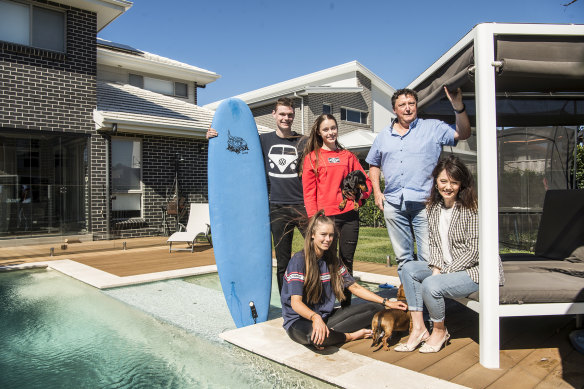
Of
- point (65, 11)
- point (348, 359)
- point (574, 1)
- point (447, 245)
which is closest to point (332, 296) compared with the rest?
point (348, 359)

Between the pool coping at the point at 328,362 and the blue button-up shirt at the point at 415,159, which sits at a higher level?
the blue button-up shirt at the point at 415,159

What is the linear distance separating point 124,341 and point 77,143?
7.67 metres

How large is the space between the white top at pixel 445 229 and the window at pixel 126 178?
9.00 meters

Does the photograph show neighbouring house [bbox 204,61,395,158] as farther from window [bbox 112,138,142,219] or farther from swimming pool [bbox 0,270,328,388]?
swimming pool [bbox 0,270,328,388]

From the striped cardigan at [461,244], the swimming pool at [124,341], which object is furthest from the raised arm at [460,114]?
the swimming pool at [124,341]

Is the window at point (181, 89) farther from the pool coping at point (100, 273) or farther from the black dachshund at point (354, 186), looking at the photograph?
the black dachshund at point (354, 186)

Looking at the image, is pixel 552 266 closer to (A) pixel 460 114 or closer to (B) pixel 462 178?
(B) pixel 462 178

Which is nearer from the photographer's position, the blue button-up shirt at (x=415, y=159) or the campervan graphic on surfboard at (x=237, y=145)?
the blue button-up shirt at (x=415, y=159)

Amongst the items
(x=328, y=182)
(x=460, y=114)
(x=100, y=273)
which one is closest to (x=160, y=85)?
(x=100, y=273)

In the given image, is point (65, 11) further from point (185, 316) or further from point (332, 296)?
point (332, 296)

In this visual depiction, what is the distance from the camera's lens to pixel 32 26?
9.45m

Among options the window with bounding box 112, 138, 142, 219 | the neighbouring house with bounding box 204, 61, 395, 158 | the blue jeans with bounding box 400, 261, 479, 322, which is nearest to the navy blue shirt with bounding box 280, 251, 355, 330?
the blue jeans with bounding box 400, 261, 479, 322

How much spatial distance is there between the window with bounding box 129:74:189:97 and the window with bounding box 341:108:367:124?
26.2ft

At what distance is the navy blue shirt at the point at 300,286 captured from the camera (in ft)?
9.72
